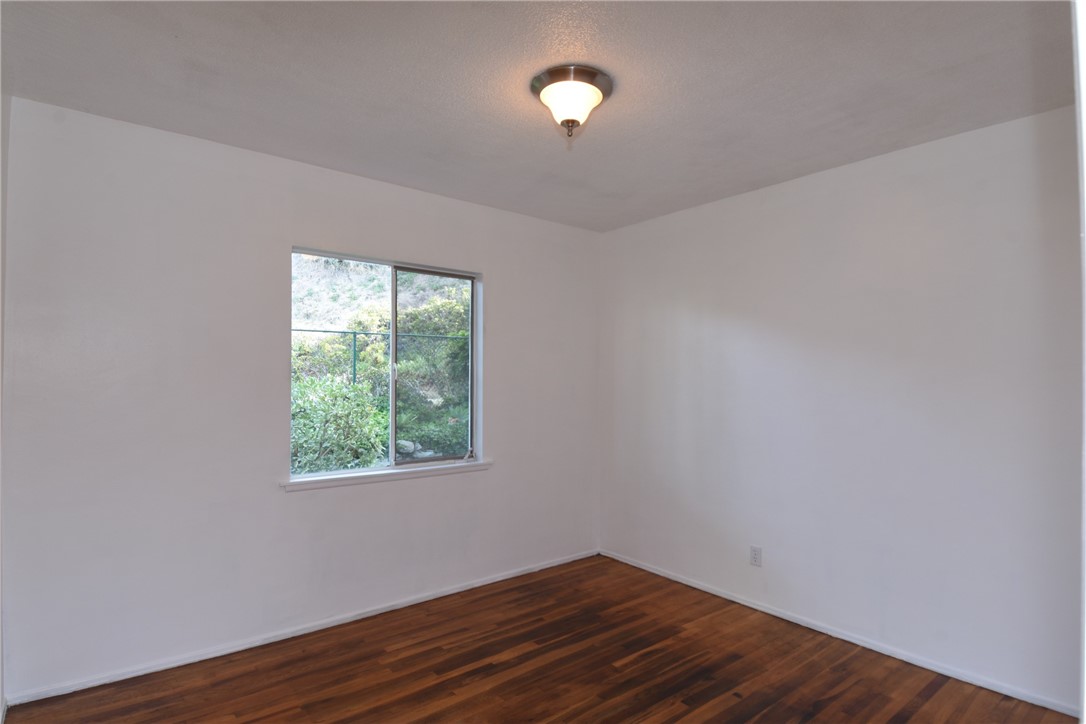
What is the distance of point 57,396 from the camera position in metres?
2.65

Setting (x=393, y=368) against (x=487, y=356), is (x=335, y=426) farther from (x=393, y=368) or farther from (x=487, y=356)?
(x=487, y=356)

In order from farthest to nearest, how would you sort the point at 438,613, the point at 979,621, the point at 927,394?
the point at 438,613, the point at 927,394, the point at 979,621

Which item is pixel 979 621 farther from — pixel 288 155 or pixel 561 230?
pixel 288 155

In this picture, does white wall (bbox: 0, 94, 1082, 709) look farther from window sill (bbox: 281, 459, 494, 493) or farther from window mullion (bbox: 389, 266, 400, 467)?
window mullion (bbox: 389, 266, 400, 467)

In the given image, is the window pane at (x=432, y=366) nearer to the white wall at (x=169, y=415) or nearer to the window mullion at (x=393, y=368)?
the window mullion at (x=393, y=368)

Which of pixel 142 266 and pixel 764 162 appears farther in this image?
pixel 764 162

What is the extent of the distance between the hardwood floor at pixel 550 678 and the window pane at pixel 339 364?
3.34 feet

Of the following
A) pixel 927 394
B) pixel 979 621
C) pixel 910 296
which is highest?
pixel 910 296

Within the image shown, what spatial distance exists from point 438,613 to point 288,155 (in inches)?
109

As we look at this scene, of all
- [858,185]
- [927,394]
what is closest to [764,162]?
[858,185]

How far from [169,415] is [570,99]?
2.41m

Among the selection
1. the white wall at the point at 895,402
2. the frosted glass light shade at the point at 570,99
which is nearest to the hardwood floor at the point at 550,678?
the white wall at the point at 895,402

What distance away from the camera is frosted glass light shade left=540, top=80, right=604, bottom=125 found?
92.5 inches

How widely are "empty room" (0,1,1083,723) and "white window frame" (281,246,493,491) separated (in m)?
0.03
